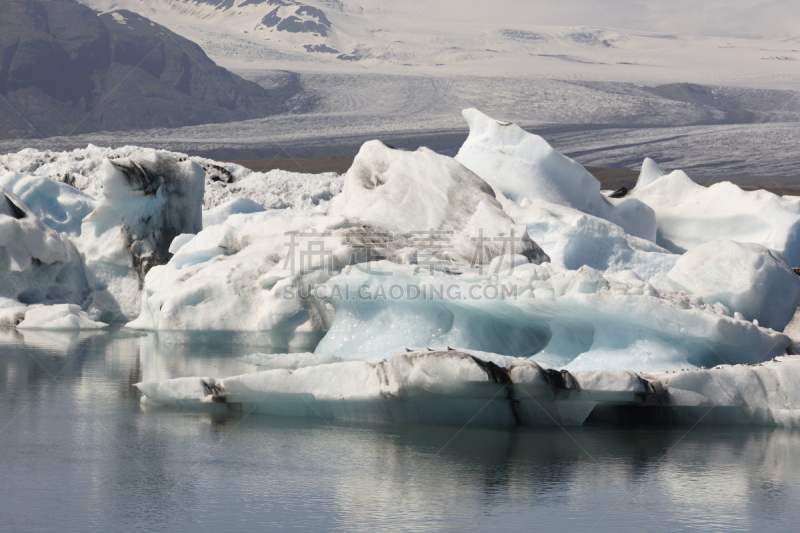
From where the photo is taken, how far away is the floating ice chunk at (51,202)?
1366 cm

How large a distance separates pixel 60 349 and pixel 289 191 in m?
14.0

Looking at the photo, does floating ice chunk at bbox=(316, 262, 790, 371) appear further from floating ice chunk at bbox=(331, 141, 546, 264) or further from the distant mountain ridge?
the distant mountain ridge

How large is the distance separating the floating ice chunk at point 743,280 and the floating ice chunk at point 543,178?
4379mm

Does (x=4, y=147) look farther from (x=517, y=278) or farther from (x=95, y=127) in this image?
(x=517, y=278)

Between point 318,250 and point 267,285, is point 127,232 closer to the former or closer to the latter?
point 267,285

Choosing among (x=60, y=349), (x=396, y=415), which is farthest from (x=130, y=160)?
(x=396, y=415)

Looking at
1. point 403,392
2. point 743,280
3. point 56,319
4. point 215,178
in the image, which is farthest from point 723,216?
point 215,178

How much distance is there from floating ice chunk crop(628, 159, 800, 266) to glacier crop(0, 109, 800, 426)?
4cm

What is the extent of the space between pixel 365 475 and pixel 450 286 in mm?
3366

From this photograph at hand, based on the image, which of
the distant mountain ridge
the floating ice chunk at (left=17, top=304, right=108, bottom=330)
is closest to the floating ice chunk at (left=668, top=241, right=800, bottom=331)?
the floating ice chunk at (left=17, top=304, right=108, bottom=330)

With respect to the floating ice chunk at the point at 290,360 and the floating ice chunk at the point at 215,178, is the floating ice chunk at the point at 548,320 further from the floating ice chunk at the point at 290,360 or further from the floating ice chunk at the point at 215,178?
the floating ice chunk at the point at 215,178

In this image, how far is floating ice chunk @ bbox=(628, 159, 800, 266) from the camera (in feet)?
42.4

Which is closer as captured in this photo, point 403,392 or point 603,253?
point 403,392

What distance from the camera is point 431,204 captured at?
34.1 ft
